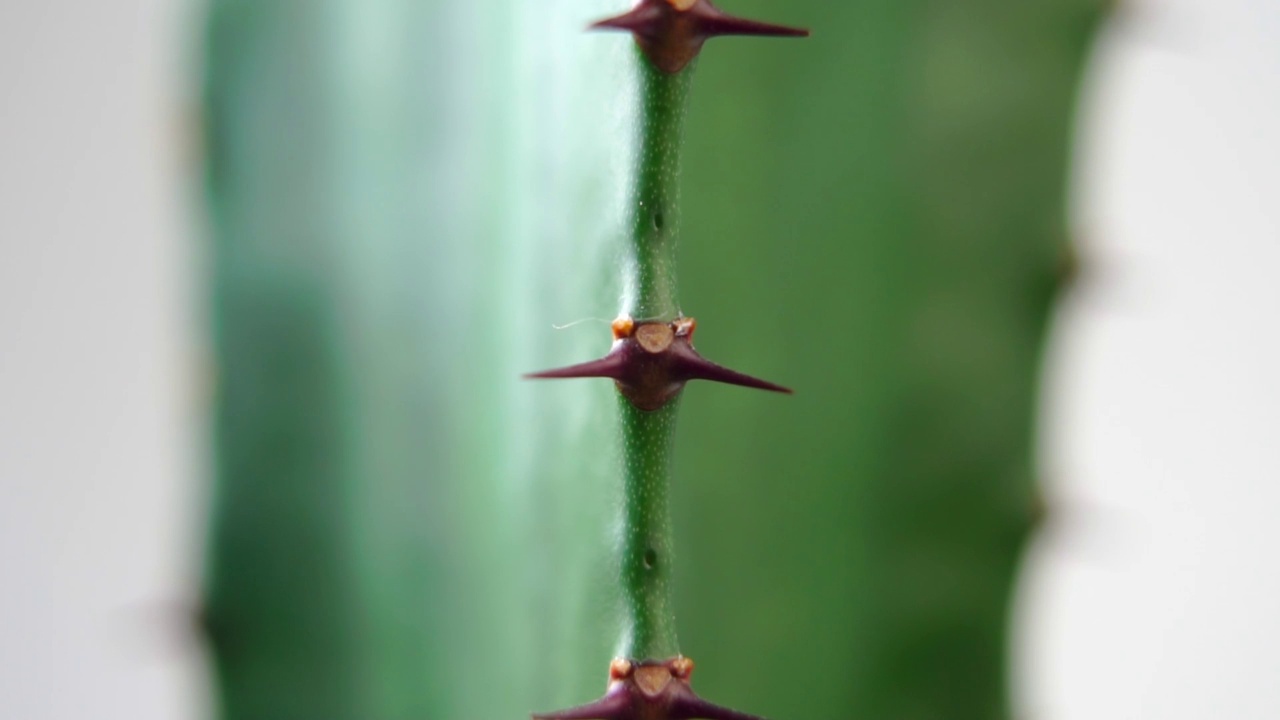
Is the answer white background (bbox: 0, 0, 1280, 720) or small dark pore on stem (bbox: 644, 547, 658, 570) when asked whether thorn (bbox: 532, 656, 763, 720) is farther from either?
white background (bbox: 0, 0, 1280, 720)

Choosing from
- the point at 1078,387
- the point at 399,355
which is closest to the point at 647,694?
the point at 399,355

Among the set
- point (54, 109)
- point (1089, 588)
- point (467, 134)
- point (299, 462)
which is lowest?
point (1089, 588)

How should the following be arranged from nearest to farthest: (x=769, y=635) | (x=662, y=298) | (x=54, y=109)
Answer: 1. (x=662, y=298)
2. (x=769, y=635)
3. (x=54, y=109)

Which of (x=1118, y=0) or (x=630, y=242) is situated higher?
(x=1118, y=0)

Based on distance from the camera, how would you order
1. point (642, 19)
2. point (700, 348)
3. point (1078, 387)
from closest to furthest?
point (642, 19) → point (700, 348) → point (1078, 387)

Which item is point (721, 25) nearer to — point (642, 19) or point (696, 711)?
point (642, 19)

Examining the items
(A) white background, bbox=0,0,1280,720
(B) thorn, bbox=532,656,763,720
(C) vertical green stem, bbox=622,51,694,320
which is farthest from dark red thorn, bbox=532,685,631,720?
(A) white background, bbox=0,0,1280,720

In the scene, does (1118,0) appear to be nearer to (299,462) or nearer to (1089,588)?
(299,462)

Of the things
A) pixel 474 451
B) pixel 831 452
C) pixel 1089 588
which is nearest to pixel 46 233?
pixel 474 451
